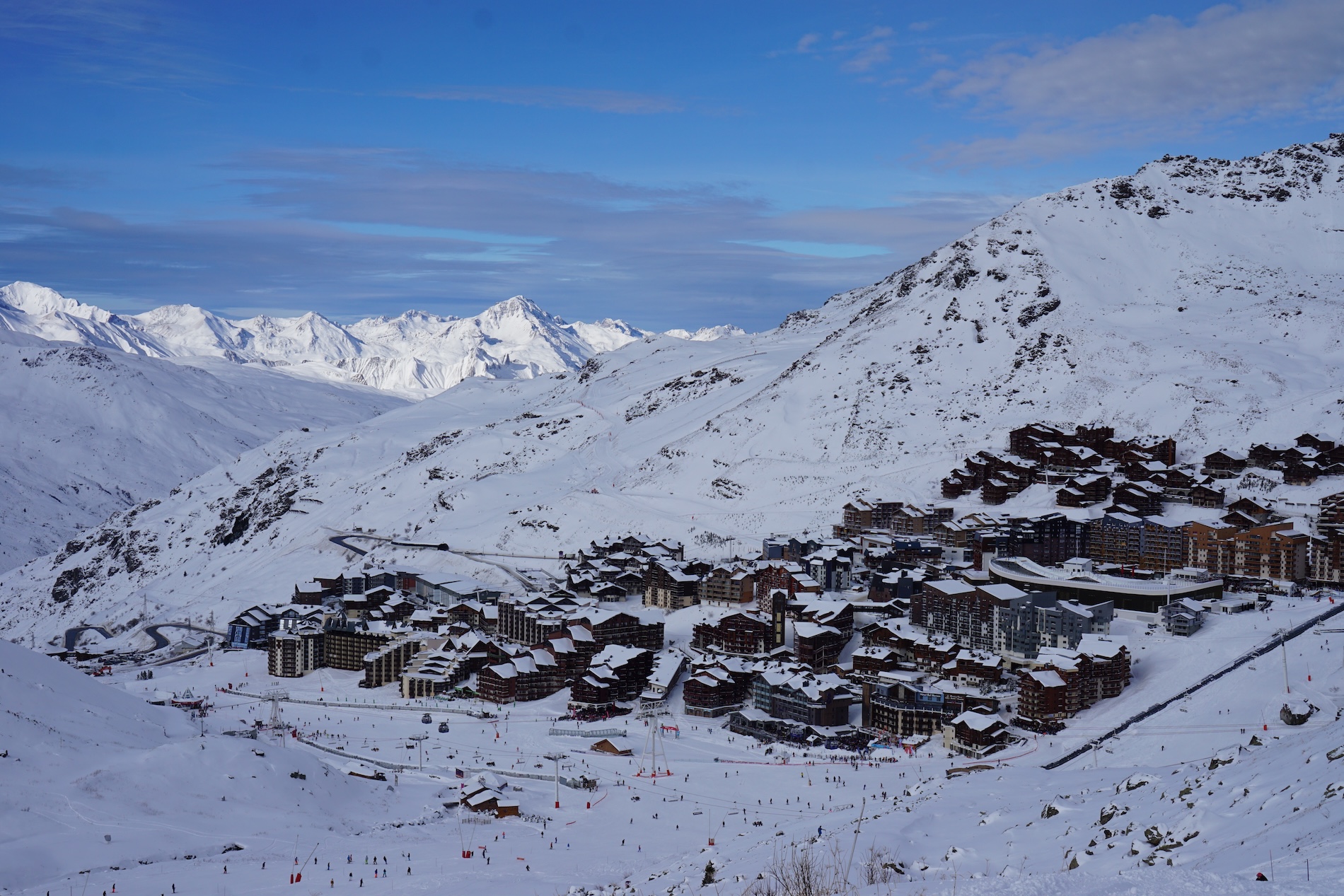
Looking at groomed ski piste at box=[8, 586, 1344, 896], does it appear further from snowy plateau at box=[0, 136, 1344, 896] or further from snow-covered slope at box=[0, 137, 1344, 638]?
snow-covered slope at box=[0, 137, 1344, 638]

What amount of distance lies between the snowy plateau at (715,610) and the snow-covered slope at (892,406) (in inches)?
18.7

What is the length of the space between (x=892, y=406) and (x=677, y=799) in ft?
221

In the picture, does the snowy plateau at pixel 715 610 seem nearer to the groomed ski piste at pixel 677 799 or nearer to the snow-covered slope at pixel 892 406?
the groomed ski piste at pixel 677 799

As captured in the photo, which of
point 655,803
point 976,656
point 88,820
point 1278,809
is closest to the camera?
point 1278,809

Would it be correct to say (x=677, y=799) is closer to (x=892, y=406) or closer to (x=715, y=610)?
(x=715, y=610)

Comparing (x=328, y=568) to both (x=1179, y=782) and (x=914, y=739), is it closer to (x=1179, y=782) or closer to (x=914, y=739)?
(x=914, y=739)

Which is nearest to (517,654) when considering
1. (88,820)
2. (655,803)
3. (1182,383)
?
(655,803)

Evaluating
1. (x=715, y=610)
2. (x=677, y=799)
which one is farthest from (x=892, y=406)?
(x=677, y=799)

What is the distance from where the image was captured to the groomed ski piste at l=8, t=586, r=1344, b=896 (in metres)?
26.8

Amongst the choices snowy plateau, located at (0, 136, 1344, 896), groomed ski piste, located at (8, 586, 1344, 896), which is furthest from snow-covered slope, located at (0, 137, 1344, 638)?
groomed ski piste, located at (8, 586, 1344, 896)

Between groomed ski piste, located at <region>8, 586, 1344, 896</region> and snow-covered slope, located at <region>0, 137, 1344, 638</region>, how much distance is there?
36353 millimetres

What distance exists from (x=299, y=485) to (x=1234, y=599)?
107 m

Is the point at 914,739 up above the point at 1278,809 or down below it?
below

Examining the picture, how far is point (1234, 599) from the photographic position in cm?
6431
